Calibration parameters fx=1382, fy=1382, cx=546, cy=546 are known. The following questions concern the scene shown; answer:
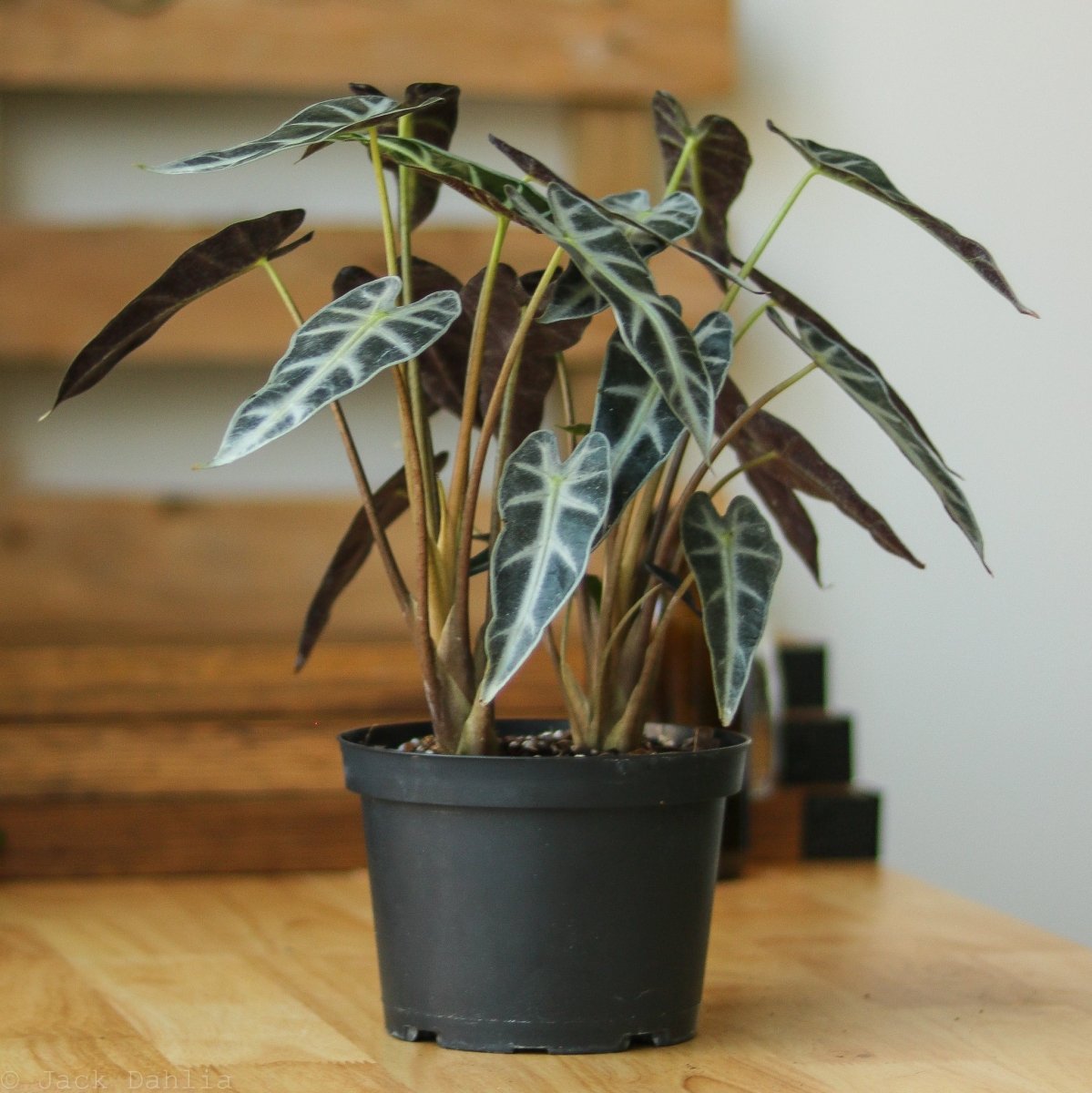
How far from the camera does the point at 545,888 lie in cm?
81

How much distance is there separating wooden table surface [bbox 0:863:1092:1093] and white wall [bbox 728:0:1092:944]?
1.89 feet

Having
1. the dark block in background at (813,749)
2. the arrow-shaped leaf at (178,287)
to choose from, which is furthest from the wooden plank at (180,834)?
the arrow-shaped leaf at (178,287)

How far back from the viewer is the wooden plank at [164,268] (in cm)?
169

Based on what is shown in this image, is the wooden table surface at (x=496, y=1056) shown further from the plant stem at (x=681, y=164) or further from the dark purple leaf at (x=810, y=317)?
the plant stem at (x=681, y=164)

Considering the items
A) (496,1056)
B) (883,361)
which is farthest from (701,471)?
(883,361)

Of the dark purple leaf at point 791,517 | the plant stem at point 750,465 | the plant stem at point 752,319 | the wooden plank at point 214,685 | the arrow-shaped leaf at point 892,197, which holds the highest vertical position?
the arrow-shaped leaf at point 892,197

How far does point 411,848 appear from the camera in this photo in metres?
0.83

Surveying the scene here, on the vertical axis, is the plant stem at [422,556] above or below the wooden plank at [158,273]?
below

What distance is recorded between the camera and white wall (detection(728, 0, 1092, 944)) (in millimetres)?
1879

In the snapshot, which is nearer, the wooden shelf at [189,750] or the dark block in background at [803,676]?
the wooden shelf at [189,750]

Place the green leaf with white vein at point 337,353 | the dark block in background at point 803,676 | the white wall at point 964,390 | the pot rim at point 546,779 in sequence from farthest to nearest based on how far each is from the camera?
the white wall at point 964,390 < the dark block in background at point 803,676 < the pot rim at point 546,779 < the green leaf with white vein at point 337,353

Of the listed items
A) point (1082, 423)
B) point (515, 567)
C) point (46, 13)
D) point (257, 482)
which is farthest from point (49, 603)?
point (1082, 423)

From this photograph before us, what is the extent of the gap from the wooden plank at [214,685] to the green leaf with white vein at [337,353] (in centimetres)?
79

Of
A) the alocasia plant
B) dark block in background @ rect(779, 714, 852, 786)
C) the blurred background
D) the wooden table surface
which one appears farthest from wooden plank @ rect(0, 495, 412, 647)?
the alocasia plant
